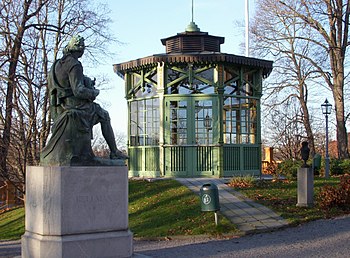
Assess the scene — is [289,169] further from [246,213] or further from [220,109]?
[246,213]

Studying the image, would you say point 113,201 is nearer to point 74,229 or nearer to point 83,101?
Result: point 74,229

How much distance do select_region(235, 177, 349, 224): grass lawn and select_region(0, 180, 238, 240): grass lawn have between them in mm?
1772

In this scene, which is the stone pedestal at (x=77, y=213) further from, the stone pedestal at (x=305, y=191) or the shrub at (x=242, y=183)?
the shrub at (x=242, y=183)

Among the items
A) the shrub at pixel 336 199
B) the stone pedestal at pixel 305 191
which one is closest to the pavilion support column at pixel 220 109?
the stone pedestal at pixel 305 191

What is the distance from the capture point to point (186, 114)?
19125 millimetres

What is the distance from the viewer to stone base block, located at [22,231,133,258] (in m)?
7.30

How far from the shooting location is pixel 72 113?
7730mm

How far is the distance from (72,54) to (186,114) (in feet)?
36.9

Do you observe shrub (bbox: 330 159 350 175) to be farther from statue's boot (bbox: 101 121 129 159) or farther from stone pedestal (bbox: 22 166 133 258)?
stone pedestal (bbox: 22 166 133 258)

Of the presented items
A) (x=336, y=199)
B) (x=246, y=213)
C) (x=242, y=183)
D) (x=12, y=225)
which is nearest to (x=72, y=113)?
(x=246, y=213)

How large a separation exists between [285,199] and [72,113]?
28.3 feet

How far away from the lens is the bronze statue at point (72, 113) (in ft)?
25.3

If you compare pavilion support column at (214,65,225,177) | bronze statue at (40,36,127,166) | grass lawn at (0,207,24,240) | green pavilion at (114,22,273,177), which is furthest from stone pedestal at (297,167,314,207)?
grass lawn at (0,207,24,240)

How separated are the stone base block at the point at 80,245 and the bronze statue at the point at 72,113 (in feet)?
3.61
